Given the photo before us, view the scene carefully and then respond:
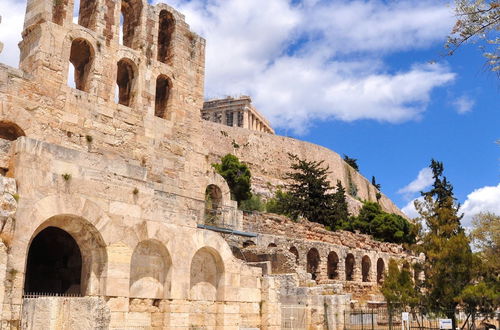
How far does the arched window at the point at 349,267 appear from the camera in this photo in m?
32.4

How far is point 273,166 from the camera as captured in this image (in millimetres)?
62312

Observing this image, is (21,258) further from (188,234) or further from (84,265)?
(188,234)

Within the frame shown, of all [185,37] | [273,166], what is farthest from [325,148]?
[185,37]

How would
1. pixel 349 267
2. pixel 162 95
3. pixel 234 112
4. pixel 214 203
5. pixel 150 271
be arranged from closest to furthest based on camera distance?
pixel 150 271 < pixel 162 95 < pixel 214 203 < pixel 349 267 < pixel 234 112

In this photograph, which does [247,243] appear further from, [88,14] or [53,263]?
[88,14]

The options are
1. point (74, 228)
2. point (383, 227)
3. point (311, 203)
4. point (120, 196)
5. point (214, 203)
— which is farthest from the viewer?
point (383, 227)

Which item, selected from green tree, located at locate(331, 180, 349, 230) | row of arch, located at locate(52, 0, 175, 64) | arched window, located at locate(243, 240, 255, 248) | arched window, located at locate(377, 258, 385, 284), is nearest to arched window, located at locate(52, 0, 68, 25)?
row of arch, located at locate(52, 0, 175, 64)

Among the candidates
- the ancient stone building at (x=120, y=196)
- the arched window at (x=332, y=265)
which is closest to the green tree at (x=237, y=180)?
the arched window at (x=332, y=265)

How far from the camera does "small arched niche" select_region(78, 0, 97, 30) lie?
16.2m

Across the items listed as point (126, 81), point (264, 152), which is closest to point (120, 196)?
point (126, 81)

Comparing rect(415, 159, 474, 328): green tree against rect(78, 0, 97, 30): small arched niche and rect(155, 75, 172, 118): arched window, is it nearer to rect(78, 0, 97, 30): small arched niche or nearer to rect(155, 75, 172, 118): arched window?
rect(155, 75, 172, 118): arched window

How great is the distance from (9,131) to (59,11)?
156 inches

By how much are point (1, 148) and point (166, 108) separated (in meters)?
7.92

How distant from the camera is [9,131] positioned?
14.0 m
